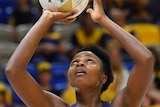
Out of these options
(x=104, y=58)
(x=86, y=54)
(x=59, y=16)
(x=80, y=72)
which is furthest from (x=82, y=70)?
(x=59, y=16)

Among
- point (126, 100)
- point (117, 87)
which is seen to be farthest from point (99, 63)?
A: point (117, 87)

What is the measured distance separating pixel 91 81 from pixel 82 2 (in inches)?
19.3

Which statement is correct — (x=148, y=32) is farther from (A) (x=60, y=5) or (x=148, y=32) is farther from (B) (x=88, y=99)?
(A) (x=60, y=5)

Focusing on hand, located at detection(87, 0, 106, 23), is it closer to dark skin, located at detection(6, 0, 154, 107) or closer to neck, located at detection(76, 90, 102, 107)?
dark skin, located at detection(6, 0, 154, 107)

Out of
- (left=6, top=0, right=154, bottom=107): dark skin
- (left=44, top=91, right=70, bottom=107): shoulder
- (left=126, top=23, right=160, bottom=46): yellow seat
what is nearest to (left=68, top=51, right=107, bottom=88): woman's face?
(left=6, top=0, right=154, bottom=107): dark skin

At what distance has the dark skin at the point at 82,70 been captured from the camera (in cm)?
310

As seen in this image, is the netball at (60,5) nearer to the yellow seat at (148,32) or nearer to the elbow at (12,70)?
the elbow at (12,70)

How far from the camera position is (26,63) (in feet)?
10.2

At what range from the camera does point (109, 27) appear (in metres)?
3.17

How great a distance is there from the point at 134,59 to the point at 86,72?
12.8 inches

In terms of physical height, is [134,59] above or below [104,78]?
above

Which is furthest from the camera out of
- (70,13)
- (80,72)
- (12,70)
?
(80,72)

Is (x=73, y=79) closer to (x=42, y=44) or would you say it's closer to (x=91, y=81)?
(x=91, y=81)

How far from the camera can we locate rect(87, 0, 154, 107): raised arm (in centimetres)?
313
